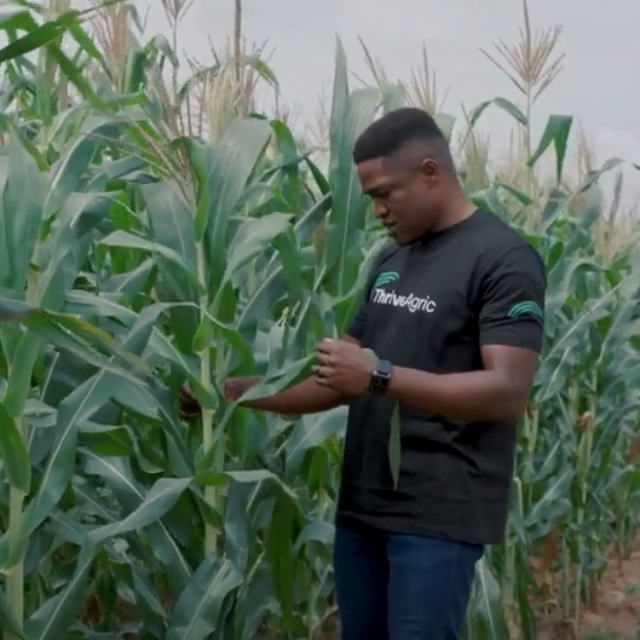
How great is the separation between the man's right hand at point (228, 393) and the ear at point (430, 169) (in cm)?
57

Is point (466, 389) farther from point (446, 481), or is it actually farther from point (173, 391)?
point (173, 391)

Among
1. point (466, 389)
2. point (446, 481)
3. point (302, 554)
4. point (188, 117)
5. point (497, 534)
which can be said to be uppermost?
point (188, 117)

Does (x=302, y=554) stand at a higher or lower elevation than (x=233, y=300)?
lower

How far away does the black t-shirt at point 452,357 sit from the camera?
2.00 metres

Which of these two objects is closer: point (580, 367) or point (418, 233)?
point (418, 233)

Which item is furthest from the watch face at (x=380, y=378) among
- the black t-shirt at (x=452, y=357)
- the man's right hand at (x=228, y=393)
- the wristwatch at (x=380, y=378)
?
the man's right hand at (x=228, y=393)

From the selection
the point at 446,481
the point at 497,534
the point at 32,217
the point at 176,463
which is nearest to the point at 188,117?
the point at 32,217

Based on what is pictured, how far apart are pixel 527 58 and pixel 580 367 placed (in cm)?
108

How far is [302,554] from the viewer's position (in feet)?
9.30

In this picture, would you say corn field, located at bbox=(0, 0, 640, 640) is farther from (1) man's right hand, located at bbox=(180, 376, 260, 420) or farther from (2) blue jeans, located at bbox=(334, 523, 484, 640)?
(2) blue jeans, located at bbox=(334, 523, 484, 640)

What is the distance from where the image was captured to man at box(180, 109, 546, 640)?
196 centimetres

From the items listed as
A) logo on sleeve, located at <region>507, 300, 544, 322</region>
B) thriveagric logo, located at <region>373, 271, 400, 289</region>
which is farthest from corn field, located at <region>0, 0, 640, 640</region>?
logo on sleeve, located at <region>507, 300, 544, 322</region>

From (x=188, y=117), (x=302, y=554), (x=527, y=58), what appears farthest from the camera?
(x=527, y=58)

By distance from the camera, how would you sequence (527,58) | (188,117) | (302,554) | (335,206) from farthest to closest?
(527,58) → (302,554) → (335,206) → (188,117)
